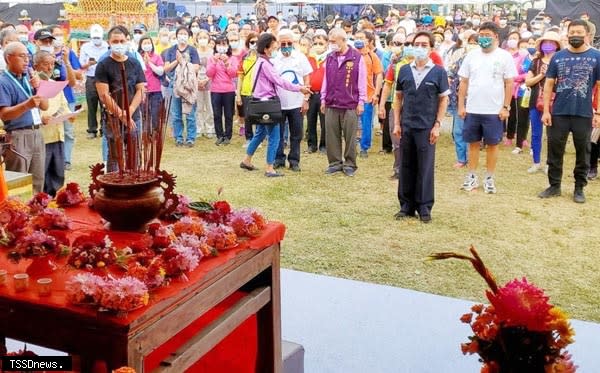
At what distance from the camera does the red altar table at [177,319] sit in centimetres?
184

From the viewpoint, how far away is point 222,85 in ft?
30.8

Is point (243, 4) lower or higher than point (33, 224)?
higher

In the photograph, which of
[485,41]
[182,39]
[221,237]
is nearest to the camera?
[221,237]

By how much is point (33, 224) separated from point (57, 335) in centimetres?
64

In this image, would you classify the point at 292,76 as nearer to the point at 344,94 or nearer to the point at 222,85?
the point at 344,94

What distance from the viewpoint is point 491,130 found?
6559 mm

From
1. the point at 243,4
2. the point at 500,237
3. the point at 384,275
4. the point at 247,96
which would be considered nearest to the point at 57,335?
the point at 384,275

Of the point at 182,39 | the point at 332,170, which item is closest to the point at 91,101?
the point at 182,39

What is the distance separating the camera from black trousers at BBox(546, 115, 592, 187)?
20.7 feet

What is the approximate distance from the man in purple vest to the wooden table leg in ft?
16.0

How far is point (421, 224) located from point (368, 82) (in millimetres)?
3187

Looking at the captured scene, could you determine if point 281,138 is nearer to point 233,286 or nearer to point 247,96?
point 247,96

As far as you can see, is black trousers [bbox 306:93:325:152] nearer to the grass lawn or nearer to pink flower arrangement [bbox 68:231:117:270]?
the grass lawn

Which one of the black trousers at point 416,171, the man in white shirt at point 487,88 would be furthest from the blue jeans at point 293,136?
the black trousers at point 416,171
